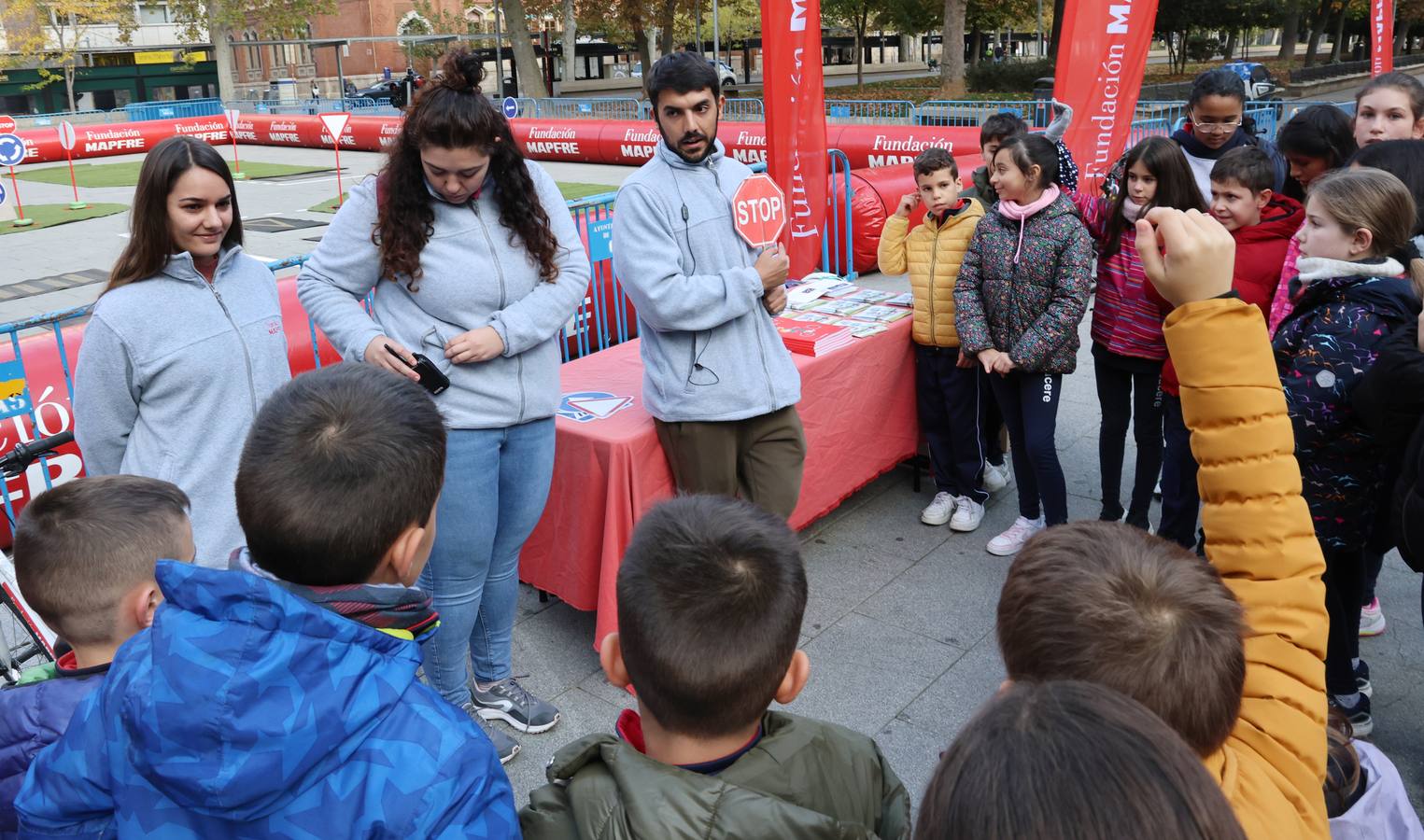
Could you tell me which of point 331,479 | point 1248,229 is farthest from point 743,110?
point 331,479

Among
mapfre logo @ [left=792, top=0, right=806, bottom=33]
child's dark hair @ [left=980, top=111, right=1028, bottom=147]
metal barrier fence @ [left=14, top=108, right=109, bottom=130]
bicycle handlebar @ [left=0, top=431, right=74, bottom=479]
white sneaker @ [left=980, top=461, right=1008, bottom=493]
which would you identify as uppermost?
metal barrier fence @ [left=14, top=108, right=109, bottom=130]

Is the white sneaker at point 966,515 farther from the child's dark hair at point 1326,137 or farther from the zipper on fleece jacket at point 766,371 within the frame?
the child's dark hair at point 1326,137

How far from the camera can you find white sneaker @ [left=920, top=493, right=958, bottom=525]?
4598 mm

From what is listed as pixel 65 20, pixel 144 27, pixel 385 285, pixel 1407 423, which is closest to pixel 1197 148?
pixel 1407 423

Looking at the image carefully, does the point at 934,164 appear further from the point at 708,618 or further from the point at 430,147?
the point at 708,618

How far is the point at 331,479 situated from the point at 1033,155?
309cm

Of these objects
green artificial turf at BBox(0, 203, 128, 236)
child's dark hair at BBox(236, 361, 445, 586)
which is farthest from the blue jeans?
green artificial turf at BBox(0, 203, 128, 236)

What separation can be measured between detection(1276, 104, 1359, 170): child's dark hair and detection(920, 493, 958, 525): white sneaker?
200 centimetres

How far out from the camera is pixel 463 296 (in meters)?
2.76

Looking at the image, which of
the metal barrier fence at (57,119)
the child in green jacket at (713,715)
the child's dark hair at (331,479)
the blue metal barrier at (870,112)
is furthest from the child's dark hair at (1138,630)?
the metal barrier fence at (57,119)

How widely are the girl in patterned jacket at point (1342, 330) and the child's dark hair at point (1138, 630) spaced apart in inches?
64.3

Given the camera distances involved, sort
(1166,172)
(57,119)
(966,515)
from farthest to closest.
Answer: (57,119), (966,515), (1166,172)

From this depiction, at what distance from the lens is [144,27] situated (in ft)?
196

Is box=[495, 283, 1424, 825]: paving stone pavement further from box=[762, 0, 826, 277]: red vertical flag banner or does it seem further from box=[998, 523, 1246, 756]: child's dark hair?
box=[762, 0, 826, 277]: red vertical flag banner
